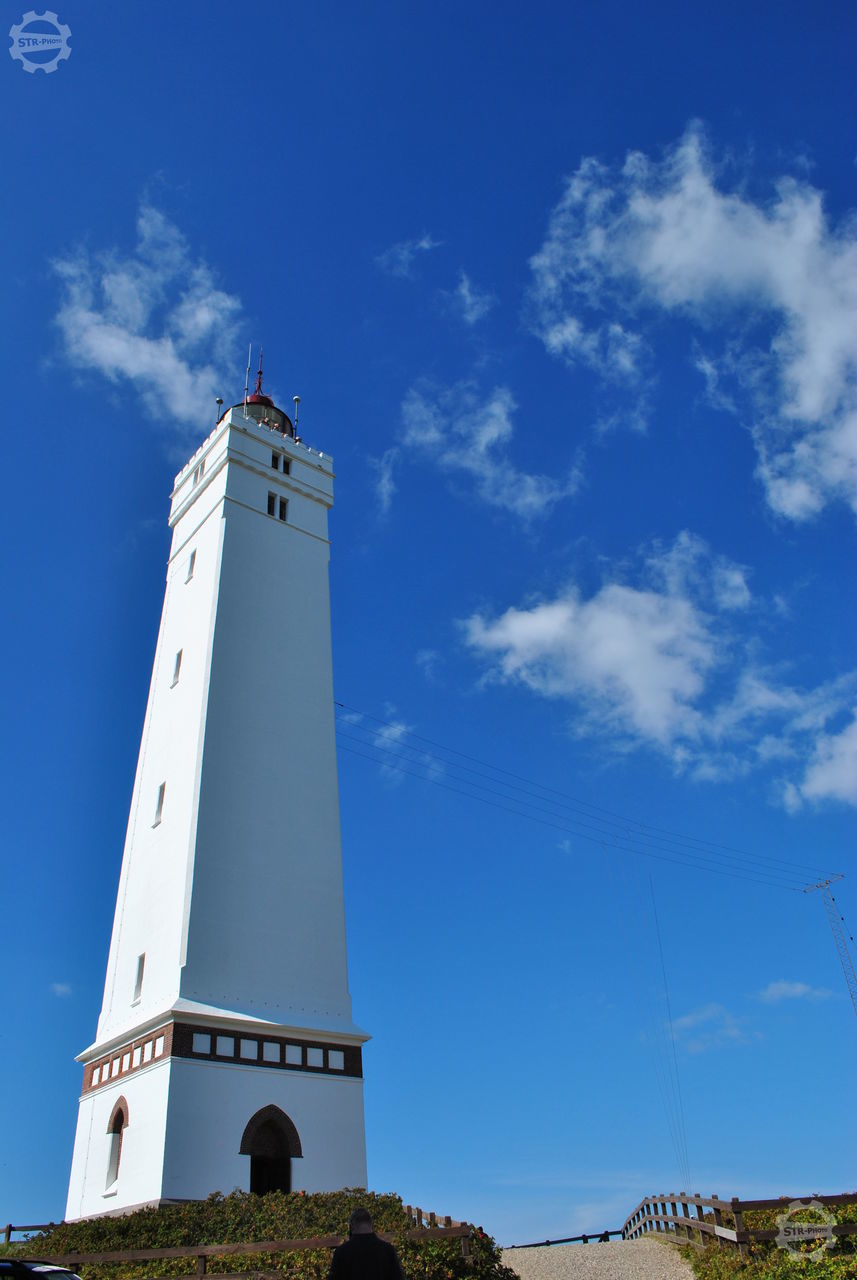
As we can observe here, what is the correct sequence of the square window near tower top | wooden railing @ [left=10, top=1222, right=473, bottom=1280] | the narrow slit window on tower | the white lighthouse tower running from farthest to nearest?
the square window near tower top
the narrow slit window on tower
the white lighthouse tower
wooden railing @ [left=10, top=1222, right=473, bottom=1280]

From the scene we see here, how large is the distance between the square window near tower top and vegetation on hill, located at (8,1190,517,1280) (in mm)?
10256

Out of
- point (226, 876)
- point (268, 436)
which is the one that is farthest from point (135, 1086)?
point (268, 436)

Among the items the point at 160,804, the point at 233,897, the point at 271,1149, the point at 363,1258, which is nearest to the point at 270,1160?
the point at 271,1149

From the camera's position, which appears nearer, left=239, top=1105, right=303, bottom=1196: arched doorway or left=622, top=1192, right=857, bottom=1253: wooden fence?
left=622, top=1192, right=857, bottom=1253: wooden fence

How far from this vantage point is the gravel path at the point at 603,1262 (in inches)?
759

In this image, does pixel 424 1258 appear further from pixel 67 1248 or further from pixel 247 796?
pixel 247 796

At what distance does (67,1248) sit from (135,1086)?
5514mm

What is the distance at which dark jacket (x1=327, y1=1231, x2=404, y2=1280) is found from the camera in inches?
302

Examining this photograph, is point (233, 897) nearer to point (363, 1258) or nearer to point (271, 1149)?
point (271, 1149)

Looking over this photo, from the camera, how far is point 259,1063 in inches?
961

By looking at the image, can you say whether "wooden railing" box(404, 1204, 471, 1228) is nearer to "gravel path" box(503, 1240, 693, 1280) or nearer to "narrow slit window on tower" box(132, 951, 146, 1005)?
"gravel path" box(503, 1240, 693, 1280)

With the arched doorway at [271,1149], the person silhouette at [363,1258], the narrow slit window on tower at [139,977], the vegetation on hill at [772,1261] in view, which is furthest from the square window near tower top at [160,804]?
the person silhouette at [363,1258]

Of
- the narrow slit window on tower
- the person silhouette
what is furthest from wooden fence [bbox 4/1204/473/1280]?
the narrow slit window on tower

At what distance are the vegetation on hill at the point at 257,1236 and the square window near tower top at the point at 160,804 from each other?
10.3m
